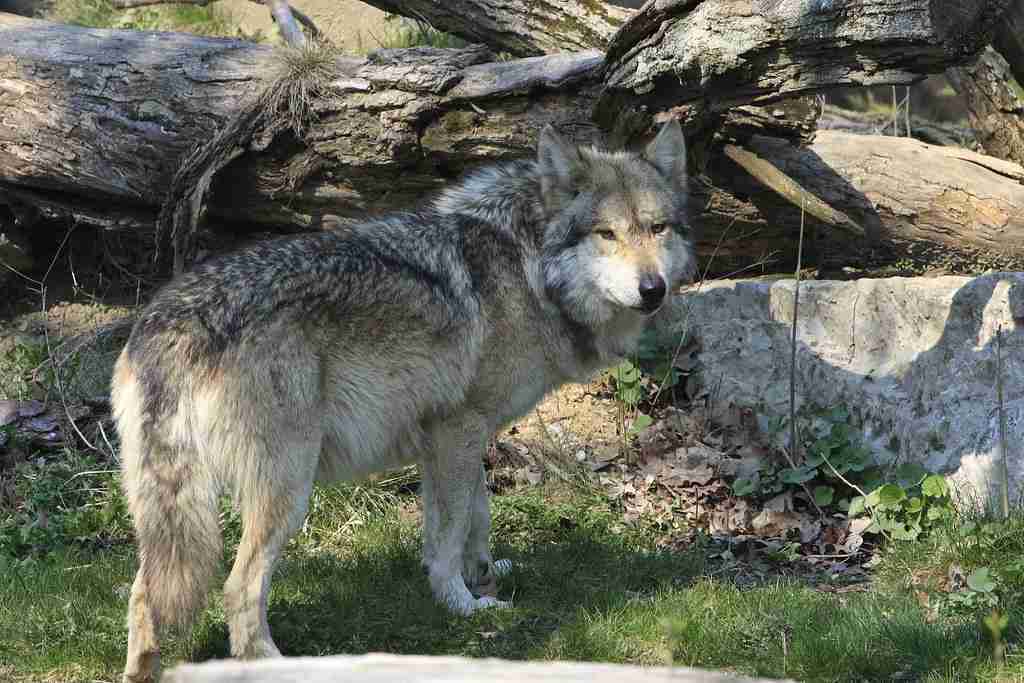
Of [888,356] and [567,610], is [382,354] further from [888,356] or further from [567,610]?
[888,356]

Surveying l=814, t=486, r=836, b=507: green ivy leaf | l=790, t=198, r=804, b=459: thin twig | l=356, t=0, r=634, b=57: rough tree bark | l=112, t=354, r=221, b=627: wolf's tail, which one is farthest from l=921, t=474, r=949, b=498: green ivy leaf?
l=112, t=354, r=221, b=627: wolf's tail

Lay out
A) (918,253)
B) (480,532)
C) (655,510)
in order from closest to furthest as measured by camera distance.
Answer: (480,532) → (655,510) → (918,253)

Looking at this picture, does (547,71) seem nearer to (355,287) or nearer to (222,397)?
(355,287)

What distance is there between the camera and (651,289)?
5465 mm

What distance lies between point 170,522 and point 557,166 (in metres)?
2.62

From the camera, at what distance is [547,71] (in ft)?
23.6

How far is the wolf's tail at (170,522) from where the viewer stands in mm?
4578

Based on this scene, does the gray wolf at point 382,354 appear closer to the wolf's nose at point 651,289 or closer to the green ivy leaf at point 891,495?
the wolf's nose at point 651,289

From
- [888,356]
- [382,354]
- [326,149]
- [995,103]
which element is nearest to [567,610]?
[382,354]

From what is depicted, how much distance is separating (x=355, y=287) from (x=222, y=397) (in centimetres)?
86

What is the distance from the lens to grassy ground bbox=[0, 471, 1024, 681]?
16.2 ft

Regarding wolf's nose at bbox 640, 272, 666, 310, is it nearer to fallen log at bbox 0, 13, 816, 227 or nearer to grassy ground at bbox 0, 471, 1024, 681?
grassy ground at bbox 0, 471, 1024, 681

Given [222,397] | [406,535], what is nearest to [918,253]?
[406,535]

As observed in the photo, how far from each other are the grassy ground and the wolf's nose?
1453 mm
